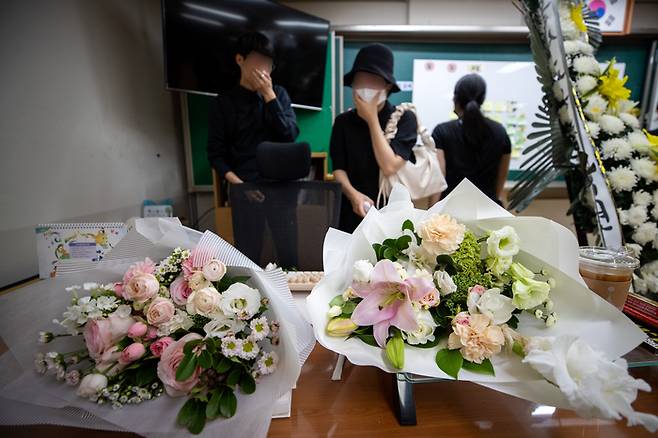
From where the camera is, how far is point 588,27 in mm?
1083

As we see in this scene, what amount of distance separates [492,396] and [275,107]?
1544 mm

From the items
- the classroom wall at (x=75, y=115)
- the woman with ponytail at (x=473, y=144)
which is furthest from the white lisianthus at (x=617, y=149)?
the classroom wall at (x=75, y=115)

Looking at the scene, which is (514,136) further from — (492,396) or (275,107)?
(492,396)

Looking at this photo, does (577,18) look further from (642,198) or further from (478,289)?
(478,289)

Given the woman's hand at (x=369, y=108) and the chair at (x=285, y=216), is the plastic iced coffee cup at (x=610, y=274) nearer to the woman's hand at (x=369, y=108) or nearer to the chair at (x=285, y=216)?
the chair at (x=285, y=216)

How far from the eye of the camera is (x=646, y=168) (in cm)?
85

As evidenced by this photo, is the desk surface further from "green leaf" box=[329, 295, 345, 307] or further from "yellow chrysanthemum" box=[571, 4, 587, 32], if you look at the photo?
"yellow chrysanthemum" box=[571, 4, 587, 32]

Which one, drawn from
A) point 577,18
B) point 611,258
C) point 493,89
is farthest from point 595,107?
point 493,89

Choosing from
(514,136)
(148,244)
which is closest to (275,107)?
(148,244)

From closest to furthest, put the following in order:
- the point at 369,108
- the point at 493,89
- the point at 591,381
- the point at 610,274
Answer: the point at 591,381, the point at 610,274, the point at 369,108, the point at 493,89

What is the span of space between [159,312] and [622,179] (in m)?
1.24

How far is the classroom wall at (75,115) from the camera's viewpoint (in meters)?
1.29

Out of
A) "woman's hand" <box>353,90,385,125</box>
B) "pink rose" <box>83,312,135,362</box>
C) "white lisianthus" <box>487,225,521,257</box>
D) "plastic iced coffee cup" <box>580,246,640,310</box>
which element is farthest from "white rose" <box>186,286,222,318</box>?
"woman's hand" <box>353,90,385,125</box>

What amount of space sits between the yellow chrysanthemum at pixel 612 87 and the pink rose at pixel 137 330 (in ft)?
4.71
